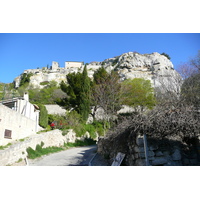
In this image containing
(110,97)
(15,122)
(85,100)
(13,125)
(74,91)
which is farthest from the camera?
(74,91)

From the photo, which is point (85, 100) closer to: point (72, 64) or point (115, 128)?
point (115, 128)

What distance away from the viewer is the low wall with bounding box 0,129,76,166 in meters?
7.27

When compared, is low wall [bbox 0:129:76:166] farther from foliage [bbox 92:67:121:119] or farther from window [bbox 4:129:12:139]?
foliage [bbox 92:67:121:119]

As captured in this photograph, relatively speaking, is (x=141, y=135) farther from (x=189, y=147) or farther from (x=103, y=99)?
(x=103, y=99)

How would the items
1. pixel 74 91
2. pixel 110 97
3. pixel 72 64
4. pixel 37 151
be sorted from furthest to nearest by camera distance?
pixel 72 64
pixel 74 91
pixel 110 97
pixel 37 151

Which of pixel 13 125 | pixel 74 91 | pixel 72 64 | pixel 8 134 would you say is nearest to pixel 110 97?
pixel 74 91

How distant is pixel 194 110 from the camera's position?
14.5ft

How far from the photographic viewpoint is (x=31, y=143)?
10.2 metres

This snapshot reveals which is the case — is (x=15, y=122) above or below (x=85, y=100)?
below

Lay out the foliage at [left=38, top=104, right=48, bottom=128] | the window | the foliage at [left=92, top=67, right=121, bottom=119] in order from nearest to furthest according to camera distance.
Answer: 1. the window
2. the foliage at [left=92, top=67, right=121, bottom=119]
3. the foliage at [left=38, top=104, right=48, bottom=128]

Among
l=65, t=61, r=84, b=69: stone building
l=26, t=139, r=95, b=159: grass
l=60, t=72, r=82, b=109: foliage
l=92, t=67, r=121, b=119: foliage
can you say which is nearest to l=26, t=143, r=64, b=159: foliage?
l=26, t=139, r=95, b=159: grass

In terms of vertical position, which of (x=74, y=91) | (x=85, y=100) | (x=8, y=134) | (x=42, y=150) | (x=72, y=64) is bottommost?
(x=42, y=150)

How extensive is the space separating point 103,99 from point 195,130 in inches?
487

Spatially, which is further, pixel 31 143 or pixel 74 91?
pixel 74 91
